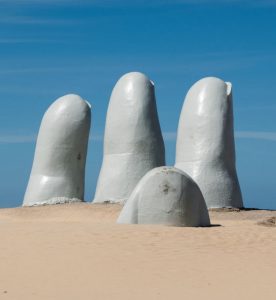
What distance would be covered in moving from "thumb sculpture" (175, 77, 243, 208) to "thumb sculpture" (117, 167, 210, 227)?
18.7 ft

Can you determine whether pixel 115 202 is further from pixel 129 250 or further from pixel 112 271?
pixel 112 271

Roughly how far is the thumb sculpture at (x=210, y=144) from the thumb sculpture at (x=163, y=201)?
5698 millimetres

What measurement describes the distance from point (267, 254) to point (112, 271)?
→ 3326 millimetres

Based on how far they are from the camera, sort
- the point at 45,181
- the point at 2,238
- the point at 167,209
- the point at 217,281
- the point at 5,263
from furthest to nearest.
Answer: the point at 45,181
the point at 167,209
the point at 2,238
the point at 5,263
the point at 217,281

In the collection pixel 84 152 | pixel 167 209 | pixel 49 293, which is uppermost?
pixel 84 152

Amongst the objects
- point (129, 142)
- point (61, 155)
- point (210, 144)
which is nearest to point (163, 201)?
point (210, 144)

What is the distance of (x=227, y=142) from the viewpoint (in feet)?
74.1

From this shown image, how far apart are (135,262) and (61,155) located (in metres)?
12.7

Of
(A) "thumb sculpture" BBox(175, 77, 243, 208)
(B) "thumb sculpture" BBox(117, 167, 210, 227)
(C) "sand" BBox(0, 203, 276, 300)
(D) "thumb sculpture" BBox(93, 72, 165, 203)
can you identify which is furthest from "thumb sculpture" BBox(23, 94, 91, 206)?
(B) "thumb sculpture" BBox(117, 167, 210, 227)

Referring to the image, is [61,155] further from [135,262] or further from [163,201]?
[135,262]

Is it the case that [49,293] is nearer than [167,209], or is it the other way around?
[49,293]

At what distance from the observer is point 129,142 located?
75.8 feet

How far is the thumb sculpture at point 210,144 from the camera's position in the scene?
22.1 m

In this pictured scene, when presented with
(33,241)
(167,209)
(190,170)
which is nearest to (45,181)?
(190,170)
